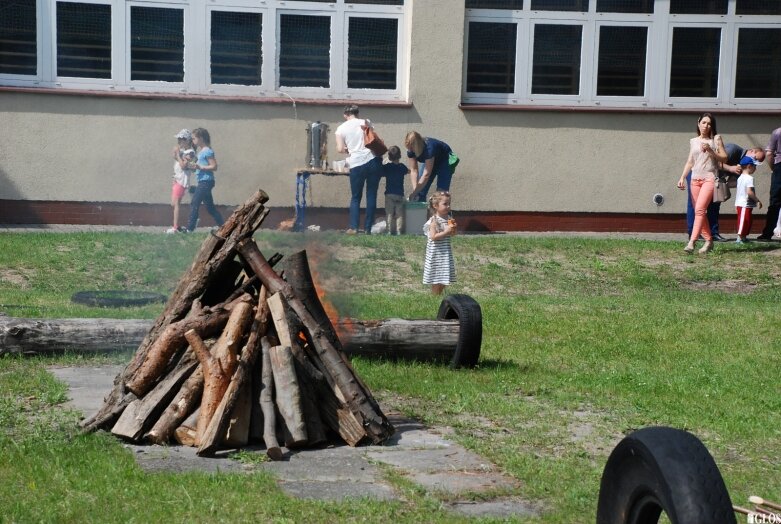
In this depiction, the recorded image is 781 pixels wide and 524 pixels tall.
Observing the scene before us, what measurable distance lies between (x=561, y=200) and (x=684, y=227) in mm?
→ 2436

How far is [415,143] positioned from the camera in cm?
1933

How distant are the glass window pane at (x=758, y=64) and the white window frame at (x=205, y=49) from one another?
621 cm

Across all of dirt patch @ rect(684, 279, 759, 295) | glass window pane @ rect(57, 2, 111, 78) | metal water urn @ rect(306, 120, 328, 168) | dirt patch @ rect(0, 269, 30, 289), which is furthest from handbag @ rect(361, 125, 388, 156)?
dirt patch @ rect(0, 269, 30, 289)

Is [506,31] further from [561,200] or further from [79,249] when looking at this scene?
[79,249]

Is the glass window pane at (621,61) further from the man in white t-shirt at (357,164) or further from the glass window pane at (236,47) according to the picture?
the glass window pane at (236,47)

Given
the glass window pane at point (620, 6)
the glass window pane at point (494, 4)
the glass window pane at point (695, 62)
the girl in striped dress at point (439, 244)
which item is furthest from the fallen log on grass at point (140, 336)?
the glass window pane at point (695, 62)

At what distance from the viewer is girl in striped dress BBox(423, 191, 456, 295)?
13703 millimetres

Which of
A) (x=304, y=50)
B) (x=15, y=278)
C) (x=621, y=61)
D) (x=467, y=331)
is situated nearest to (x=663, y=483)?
(x=467, y=331)

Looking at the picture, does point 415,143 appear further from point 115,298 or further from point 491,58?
point 115,298

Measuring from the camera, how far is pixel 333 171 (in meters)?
19.8

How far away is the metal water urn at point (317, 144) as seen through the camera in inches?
774

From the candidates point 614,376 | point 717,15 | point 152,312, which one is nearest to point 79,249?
point 152,312

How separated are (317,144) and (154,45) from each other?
3.29 m

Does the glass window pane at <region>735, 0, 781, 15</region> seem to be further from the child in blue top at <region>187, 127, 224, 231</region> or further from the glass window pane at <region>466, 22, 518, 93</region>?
the child in blue top at <region>187, 127, 224, 231</region>
